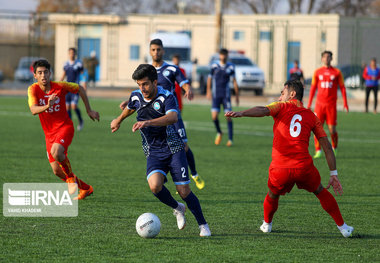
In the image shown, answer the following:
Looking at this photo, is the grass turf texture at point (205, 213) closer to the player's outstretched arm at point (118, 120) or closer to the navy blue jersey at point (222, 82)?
the player's outstretched arm at point (118, 120)

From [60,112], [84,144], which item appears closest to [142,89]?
[60,112]

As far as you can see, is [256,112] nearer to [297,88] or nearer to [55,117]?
[297,88]

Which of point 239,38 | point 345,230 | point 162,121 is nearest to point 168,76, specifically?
point 162,121

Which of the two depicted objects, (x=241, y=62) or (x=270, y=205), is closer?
(x=270, y=205)

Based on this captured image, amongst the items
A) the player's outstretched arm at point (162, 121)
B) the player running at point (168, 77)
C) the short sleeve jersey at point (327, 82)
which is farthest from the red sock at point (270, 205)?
the short sleeve jersey at point (327, 82)

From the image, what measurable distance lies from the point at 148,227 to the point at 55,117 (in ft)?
8.72

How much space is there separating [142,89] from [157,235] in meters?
1.56

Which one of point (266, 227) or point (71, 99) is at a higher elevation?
point (71, 99)

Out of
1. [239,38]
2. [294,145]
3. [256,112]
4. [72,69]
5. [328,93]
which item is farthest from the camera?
[239,38]

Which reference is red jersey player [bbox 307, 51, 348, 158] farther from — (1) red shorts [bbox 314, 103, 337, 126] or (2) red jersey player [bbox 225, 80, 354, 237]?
(2) red jersey player [bbox 225, 80, 354, 237]

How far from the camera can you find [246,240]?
21.4ft

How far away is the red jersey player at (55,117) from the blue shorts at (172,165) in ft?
5.93

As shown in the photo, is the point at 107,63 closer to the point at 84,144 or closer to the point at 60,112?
the point at 84,144

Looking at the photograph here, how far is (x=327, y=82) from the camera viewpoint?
1376cm
